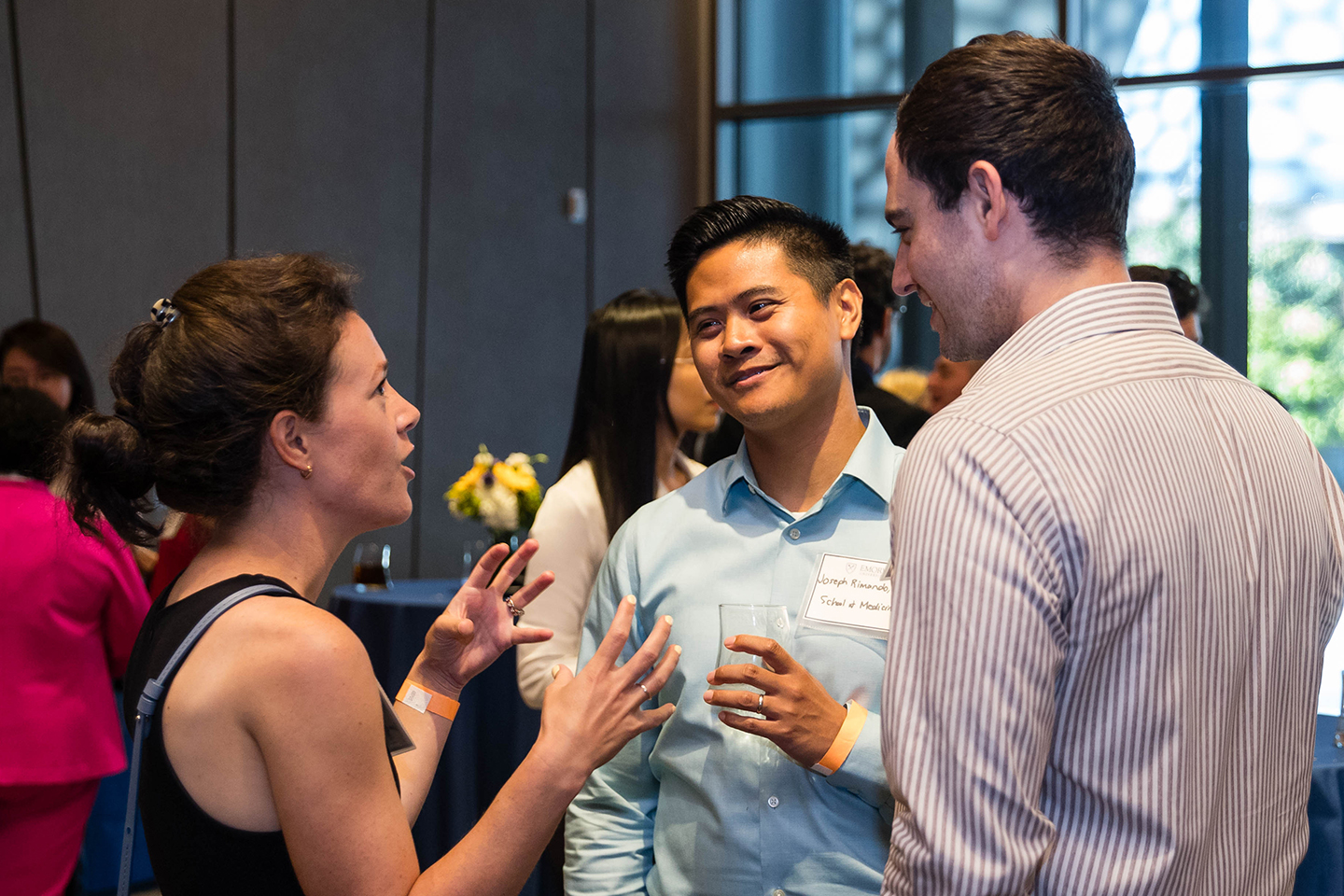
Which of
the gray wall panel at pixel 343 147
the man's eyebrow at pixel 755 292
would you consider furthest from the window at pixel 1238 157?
the man's eyebrow at pixel 755 292

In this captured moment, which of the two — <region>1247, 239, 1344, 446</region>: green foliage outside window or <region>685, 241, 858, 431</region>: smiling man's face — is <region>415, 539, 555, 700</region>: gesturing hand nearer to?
<region>685, 241, 858, 431</region>: smiling man's face

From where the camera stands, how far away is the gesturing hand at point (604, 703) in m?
1.20

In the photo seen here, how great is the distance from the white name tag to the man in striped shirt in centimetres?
42

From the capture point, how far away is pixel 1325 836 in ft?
5.98

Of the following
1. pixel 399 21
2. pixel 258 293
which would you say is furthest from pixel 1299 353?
pixel 258 293

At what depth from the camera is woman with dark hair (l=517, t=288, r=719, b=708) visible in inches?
88.6

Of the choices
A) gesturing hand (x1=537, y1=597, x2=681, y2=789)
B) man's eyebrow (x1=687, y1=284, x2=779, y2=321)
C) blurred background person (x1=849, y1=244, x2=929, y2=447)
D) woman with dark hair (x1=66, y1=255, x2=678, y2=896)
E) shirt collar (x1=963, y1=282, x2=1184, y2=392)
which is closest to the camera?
shirt collar (x1=963, y1=282, x2=1184, y2=392)

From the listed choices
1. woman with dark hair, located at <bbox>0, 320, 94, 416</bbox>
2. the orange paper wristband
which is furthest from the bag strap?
woman with dark hair, located at <bbox>0, 320, 94, 416</bbox>

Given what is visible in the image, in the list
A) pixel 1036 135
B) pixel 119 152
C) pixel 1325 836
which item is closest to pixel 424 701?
pixel 1036 135

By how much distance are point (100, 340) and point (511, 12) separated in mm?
3166

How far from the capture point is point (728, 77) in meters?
7.68

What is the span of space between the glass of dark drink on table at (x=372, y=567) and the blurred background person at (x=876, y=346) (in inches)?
74.2

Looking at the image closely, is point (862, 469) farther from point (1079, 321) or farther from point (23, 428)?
point (23, 428)

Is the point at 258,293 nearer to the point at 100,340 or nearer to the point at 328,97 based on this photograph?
the point at 100,340
